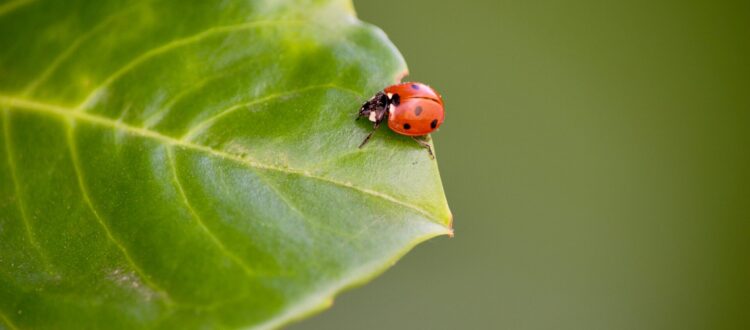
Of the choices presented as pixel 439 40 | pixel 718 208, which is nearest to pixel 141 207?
pixel 439 40

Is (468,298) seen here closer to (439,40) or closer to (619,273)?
(619,273)

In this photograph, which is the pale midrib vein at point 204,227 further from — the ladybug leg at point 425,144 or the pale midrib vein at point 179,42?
the ladybug leg at point 425,144

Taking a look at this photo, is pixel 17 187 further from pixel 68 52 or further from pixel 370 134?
pixel 370 134

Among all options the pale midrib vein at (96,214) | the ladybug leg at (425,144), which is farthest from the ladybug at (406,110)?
the pale midrib vein at (96,214)

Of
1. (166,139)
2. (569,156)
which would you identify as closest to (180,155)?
(166,139)

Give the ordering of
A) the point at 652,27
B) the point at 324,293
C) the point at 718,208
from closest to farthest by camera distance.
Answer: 1. the point at 324,293
2. the point at 652,27
3. the point at 718,208

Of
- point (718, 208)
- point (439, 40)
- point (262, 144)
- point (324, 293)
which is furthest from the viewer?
point (718, 208)

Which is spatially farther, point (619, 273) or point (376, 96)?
point (619, 273)

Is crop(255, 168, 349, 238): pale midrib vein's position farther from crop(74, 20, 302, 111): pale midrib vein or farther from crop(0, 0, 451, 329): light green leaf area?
crop(74, 20, 302, 111): pale midrib vein
